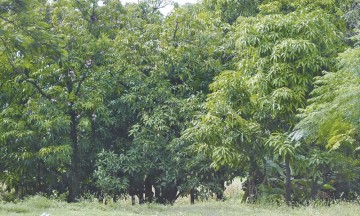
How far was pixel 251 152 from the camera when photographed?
11.1m

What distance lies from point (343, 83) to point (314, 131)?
988mm

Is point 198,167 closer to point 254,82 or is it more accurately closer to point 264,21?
point 254,82

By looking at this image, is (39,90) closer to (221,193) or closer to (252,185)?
(221,193)

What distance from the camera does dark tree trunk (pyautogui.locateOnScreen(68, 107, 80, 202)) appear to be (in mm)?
12273

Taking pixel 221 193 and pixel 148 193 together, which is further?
pixel 148 193

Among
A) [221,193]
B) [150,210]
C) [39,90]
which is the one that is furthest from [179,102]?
[39,90]

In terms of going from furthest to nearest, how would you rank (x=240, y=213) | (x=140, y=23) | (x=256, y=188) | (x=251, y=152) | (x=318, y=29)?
(x=140, y=23)
(x=256, y=188)
(x=251, y=152)
(x=318, y=29)
(x=240, y=213)

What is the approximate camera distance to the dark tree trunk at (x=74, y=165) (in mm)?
12273

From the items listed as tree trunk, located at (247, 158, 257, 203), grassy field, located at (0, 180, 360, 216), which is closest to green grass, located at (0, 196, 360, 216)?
grassy field, located at (0, 180, 360, 216)

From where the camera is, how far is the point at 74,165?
12492mm

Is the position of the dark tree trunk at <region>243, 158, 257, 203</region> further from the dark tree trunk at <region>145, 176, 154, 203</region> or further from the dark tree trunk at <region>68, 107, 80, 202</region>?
the dark tree trunk at <region>68, 107, 80, 202</region>

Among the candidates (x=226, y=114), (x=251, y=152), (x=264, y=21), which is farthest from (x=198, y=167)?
(x=264, y=21)

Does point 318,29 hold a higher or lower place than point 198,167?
higher

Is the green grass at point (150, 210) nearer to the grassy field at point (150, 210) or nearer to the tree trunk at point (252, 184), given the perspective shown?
the grassy field at point (150, 210)
